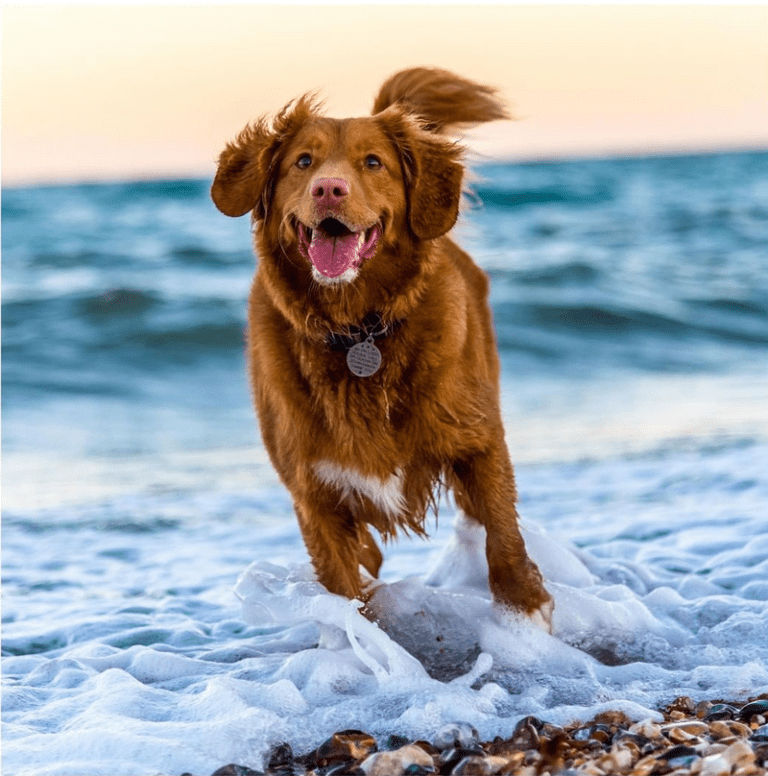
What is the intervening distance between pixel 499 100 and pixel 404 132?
1.02 m

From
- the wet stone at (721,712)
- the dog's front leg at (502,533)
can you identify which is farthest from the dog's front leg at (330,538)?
the wet stone at (721,712)

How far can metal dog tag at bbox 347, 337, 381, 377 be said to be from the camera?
3.89 m

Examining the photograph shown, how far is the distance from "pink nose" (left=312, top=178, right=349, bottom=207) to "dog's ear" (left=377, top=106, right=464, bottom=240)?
1.35 ft

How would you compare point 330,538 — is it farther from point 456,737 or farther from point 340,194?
point 340,194

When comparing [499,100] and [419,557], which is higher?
[499,100]

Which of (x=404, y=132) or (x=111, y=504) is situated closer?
(x=404, y=132)

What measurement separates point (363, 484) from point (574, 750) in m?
1.20

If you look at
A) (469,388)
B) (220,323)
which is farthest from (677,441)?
(220,323)

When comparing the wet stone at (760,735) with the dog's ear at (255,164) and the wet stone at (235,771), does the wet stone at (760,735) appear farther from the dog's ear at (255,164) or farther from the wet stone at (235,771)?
the dog's ear at (255,164)

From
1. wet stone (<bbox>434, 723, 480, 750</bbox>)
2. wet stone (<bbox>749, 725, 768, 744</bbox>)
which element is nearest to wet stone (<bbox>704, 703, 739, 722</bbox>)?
wet stone (<bbox>749, 725, 768, 744</bbox>)

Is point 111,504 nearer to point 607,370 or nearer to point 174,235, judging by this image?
point 607,370

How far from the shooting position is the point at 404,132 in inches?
158

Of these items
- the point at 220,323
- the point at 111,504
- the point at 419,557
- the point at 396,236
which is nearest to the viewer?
the point at 396,236

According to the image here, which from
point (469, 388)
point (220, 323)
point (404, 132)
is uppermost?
point (404, 132)
